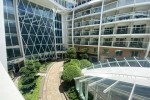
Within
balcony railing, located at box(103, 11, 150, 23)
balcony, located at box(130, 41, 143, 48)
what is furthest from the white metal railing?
balcony, located at box(130, 41, 143, 48)

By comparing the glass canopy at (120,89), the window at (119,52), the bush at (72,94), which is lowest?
the bush at (72,94)

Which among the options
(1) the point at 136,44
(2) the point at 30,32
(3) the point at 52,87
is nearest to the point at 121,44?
(1) the point at 136,44

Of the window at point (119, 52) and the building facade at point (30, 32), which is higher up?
the building facade at point (30, 32)

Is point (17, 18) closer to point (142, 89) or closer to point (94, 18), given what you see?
point (94, 18)

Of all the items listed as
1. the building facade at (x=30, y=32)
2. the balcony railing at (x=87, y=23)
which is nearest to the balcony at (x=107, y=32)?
the balcony railing at (x=87, y=23)

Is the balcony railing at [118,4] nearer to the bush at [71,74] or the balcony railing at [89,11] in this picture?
the balcony railing at [89,11]

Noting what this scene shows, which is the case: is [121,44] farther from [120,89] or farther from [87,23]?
[120,89]

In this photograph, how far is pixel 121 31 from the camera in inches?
1088

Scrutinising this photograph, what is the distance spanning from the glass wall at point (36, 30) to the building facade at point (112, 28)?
22.6 feet

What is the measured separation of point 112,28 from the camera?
2962 centimetres

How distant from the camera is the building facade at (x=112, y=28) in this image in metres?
25.1

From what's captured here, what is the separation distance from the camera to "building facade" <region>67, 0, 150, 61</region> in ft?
82.3

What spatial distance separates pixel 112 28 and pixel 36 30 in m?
17.6

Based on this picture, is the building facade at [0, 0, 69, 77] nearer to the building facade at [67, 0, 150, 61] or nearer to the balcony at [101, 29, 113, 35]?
the building facade at [67, 0, 150, 61]
